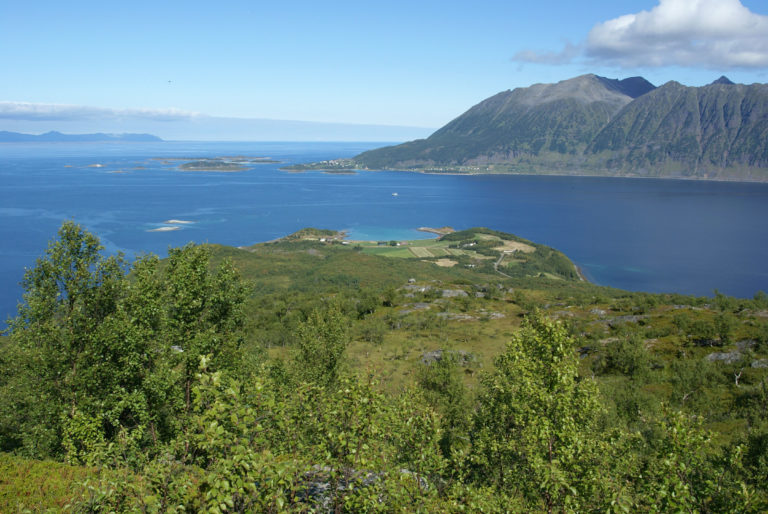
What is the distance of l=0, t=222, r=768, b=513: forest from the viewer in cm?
889

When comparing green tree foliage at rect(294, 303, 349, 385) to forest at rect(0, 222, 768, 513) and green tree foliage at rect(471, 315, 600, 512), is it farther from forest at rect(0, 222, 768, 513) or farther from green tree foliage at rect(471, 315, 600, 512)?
green tree foliage at rect(471, 315, 600, 512)

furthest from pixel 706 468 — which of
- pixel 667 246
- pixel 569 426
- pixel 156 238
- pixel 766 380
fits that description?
pixel 667 246

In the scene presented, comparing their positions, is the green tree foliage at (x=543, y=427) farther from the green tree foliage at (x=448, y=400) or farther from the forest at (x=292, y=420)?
the green tree foliage at (x=448, y=400)

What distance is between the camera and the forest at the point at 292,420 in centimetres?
889

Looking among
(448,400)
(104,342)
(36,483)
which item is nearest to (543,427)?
(36,483)

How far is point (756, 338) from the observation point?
52531 millimetres

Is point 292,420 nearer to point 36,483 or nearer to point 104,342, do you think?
point 36,483

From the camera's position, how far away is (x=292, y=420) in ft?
35.6

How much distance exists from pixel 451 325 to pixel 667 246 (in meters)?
148

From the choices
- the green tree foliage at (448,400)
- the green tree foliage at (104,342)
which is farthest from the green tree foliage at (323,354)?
the green tree foliage at (104,342)

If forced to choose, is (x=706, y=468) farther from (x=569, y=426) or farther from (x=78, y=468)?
(x=78, y=468)

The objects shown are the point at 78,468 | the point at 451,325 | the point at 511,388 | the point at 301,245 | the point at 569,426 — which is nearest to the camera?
the point at 569,426

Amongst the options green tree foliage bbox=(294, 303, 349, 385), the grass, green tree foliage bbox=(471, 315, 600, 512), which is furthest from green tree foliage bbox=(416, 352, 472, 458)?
the grass

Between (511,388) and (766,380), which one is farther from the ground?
(511,388)
